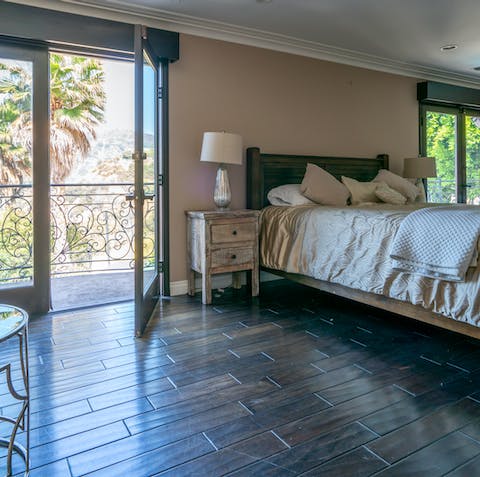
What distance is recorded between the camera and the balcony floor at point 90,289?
3.69 m

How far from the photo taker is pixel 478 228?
6.87 ft

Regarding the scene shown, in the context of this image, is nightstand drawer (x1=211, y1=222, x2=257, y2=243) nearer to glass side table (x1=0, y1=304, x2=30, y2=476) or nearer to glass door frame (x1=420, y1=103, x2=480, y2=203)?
glass side table (x1=0, y1=304, x2=30, y2=476)

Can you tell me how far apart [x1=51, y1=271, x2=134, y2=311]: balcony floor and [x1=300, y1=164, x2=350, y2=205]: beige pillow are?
196 centimetres

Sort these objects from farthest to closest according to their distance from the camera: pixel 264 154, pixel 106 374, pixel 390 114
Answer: pixel 390 114, pixel 264 154, pixel 106 374

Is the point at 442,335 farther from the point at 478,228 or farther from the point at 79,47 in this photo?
the point at 79,47

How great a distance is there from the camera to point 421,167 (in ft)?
16.3

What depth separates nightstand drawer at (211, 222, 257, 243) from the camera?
3.39 m

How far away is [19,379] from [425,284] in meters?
2.26

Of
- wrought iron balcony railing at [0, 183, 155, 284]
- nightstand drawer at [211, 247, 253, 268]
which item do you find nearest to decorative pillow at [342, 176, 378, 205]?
nightstand drawer at [211, 247, 253, 268]

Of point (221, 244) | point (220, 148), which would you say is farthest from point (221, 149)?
point (221, 244)

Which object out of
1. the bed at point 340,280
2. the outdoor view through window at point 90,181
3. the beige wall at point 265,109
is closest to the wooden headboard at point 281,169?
the bed at point 340,280

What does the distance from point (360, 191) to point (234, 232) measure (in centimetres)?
155

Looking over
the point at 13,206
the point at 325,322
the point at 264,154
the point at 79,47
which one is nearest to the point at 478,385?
the point at 325,322

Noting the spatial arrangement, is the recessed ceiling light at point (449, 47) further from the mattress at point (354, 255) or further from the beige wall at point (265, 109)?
the mattress at point (354, 255)
